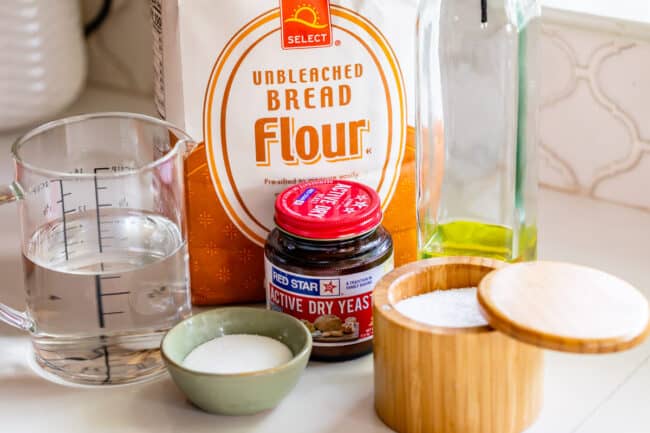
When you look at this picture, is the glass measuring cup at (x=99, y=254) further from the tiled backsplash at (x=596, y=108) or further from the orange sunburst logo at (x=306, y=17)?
the tiled backsplash at (x=596, y=108)

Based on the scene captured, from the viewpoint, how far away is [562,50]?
1.15m

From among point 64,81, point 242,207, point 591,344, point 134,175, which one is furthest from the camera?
point 64,81

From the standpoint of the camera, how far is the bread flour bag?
0.90 m

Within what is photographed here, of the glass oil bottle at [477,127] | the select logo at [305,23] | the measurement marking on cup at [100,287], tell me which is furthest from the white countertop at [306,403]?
the select logo at [305,23]

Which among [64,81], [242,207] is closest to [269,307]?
[242,207]

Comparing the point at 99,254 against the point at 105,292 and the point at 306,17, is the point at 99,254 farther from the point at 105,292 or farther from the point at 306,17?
the point at 306,17

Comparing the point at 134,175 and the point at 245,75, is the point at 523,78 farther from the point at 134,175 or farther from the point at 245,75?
the point at 134,175

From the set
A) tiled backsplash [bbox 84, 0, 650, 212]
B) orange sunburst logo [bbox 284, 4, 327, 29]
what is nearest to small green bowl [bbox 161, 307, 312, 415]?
orange sunburst logo [bbox 284, 4, 327, 29]

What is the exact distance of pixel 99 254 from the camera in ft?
2.92

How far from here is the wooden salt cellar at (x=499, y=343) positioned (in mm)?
723

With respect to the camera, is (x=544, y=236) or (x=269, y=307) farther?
Result: (x=544, y=236)

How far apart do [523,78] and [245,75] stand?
23 centimetres

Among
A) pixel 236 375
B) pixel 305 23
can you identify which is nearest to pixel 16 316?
pixel 236 375

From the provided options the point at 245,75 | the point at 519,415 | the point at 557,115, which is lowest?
the point at 519,415
